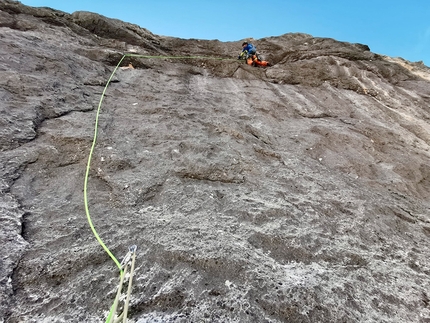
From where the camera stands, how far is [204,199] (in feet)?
9.29

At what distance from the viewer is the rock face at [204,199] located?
185 cm

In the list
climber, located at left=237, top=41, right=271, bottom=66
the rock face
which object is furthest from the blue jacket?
the rock face

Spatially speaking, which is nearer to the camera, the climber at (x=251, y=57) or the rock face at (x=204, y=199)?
the rock face at (x=204, y=199)

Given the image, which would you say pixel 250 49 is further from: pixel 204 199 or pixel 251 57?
pixel 204 199

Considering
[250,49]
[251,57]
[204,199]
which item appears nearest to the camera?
[204,199]

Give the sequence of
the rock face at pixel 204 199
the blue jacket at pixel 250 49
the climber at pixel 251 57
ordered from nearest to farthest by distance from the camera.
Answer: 1. the rock face at pixel 204 199
2. the climber at pixel 251 57
3. the blue jacket at pixel 250 49

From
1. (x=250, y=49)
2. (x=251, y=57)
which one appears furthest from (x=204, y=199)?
(x=250, y=49)

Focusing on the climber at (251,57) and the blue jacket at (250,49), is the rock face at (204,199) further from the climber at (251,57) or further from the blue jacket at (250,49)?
the blue jacket at (250,49)

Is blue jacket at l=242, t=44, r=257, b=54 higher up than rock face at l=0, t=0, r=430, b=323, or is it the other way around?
blue jacket at l=242, t=44, r=257, b=54

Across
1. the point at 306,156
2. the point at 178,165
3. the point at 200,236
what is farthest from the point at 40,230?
the point at 306,156

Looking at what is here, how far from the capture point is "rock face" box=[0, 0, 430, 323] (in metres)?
1.85

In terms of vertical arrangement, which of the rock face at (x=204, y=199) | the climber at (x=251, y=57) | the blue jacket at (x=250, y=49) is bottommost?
the rock face at (x=204, y=199)

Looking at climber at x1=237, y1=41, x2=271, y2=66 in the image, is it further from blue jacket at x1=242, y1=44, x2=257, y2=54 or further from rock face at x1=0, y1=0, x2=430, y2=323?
rock face at x1=0, y1=0, x2=430, y2=323

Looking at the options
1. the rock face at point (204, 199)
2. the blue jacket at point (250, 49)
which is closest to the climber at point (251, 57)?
the blue jacket at point (250, 49)
